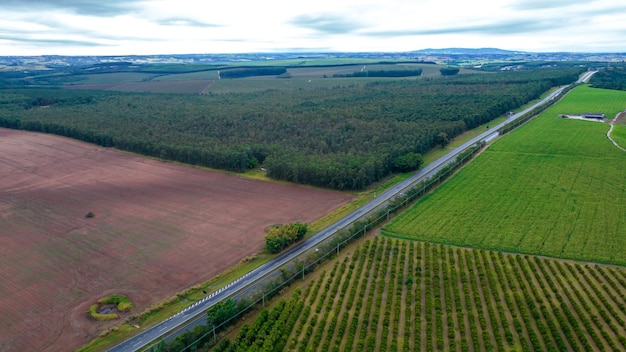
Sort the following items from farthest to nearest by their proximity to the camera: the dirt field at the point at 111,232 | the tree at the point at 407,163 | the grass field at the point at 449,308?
the tree at the point at 407,163 → the dirt field at the point at 111,232 → the grass field at the point at 449,308

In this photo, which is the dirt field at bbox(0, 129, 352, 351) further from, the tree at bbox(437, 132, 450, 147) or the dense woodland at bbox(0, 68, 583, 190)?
the tree at bbox(437, 132, 450, 147)

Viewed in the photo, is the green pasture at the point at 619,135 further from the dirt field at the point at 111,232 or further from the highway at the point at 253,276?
the dirt field at the point at 111,232

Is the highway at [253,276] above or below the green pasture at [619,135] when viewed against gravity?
below

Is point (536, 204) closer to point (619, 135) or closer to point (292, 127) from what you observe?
point (619, 135)

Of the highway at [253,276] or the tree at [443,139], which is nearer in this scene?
the highway at [253,276]

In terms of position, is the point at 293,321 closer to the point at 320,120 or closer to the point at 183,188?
the point at 183,188

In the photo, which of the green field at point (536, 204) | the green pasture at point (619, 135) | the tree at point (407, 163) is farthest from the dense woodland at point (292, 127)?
the green pasture at point (619, 135)

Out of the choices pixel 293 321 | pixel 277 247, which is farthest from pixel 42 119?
pixel 293 321
